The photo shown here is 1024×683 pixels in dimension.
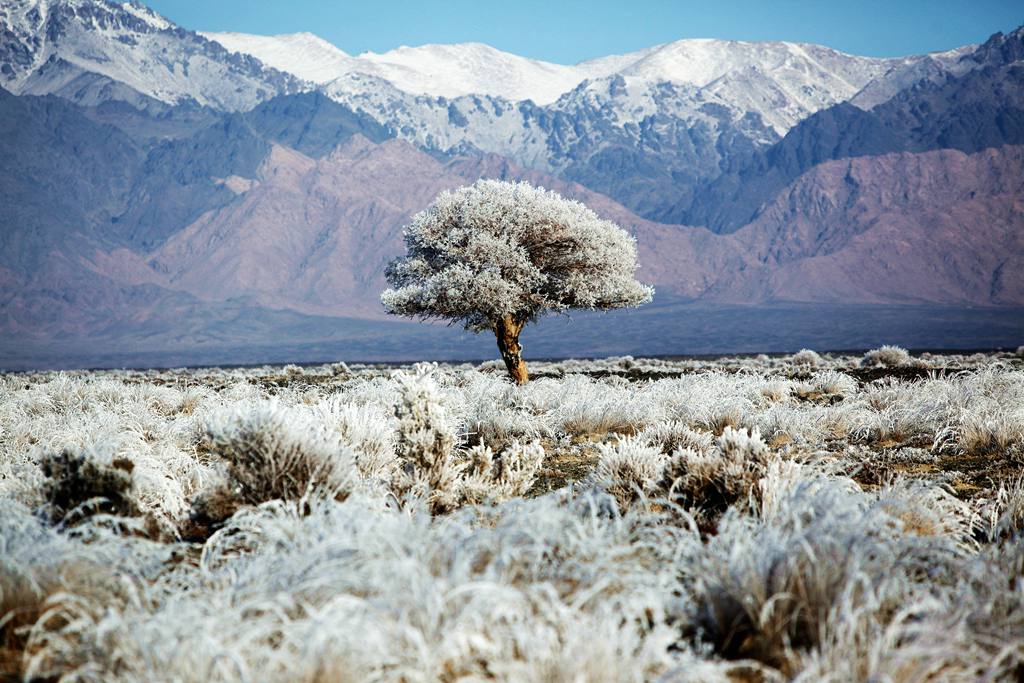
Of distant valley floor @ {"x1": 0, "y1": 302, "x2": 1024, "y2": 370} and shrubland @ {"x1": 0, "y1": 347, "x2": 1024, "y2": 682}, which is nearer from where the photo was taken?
shrubland @ {"x1": 0, "y1": 347, "x2": 1024, "y2": 682}

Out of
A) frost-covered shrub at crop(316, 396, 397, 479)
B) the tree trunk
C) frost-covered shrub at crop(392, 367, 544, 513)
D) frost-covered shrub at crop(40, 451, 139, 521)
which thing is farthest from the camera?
the tree trunk

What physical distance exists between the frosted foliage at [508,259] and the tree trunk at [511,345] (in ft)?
0.81

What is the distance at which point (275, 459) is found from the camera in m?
6.44

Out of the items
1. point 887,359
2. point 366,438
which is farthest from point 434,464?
point 887,359

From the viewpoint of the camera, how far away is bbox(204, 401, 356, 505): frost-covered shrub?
6320mm

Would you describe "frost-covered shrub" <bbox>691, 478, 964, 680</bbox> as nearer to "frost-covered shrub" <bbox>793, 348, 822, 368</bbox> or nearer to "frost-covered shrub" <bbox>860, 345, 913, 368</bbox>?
"frost-covered shrub" <bbox>860, 345, 913, 368</bbox>

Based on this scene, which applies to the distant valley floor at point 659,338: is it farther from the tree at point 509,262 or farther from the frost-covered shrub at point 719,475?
the frost-covered shrub at point 719,475

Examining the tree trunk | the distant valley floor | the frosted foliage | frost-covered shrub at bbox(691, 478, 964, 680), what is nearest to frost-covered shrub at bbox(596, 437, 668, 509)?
frost-covered shrub at bbox(691, 478, 964, 680)

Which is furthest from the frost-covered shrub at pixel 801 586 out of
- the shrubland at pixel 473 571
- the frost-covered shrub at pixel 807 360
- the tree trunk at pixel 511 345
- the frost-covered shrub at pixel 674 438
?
the frost-covered shrub at pixel 807 360

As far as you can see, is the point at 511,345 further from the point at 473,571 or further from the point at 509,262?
the point at 473,571

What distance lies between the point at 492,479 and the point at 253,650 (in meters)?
4.43

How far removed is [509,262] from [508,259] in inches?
3.1

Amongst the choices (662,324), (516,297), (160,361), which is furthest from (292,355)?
(516,297)

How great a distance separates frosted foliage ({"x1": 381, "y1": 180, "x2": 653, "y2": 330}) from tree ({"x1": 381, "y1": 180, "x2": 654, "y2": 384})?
3 cm
